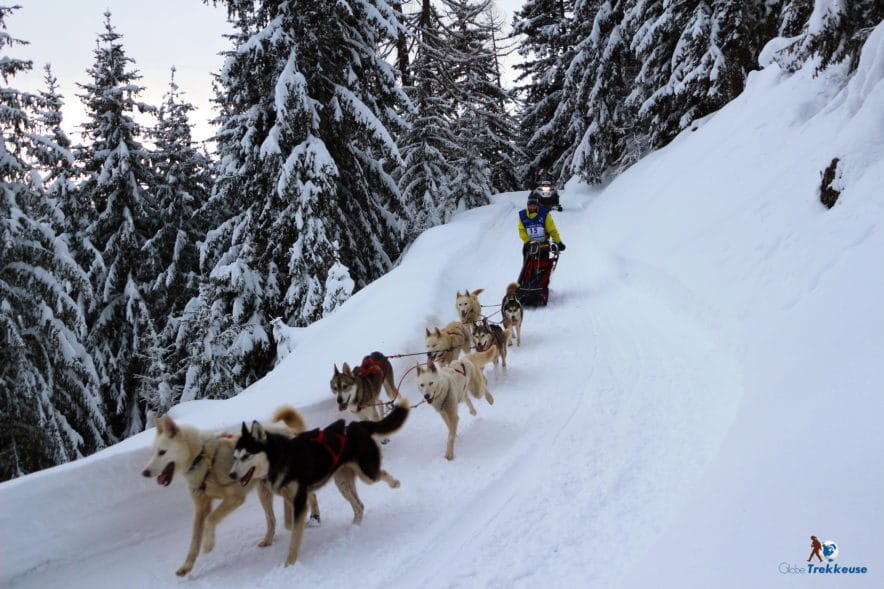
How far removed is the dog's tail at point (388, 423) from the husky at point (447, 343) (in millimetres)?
2503

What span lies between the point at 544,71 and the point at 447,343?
24.7 m

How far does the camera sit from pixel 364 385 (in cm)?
587

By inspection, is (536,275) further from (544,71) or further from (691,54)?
(544,71)

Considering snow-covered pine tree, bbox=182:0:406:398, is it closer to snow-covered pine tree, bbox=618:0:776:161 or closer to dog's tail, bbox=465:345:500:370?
dog's tail, bbox=465:345:500:370

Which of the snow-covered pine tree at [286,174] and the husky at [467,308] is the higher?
the snow-covered pine tree at [286,174]

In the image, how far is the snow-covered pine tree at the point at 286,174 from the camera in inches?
458

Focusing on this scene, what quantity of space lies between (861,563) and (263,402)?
5.41 meters

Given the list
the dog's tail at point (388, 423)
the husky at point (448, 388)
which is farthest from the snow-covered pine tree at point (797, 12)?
the dog's tail at point (388, 423)

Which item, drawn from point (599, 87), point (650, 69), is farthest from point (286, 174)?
point (599, 87)

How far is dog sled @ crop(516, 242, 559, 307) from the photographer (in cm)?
1082

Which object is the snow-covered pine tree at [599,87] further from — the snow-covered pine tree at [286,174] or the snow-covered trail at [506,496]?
the snow-covered trail at [506,496]

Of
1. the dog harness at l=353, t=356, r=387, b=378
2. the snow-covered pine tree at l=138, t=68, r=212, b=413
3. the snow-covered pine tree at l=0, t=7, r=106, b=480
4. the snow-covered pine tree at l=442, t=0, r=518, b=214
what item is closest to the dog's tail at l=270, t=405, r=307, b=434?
the dog harness at l=353, t=356, r=387, b=378

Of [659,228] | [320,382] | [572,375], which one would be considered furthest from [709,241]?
[320,382]

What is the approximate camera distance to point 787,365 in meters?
4.66
